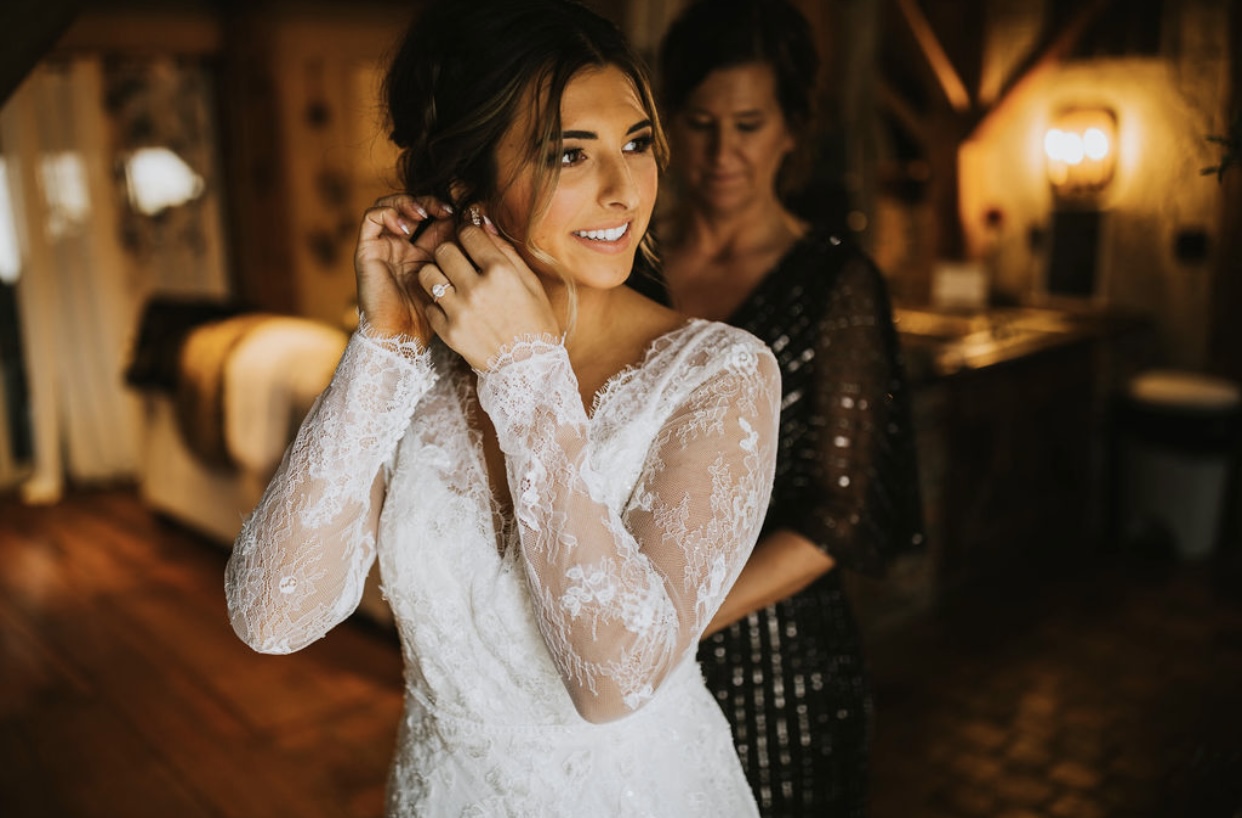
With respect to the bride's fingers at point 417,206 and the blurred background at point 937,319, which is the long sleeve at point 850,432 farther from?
the blurred background at point 937,319

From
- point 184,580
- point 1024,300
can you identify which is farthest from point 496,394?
point 1024,300

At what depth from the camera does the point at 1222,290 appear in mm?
4957

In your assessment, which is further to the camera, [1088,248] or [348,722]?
[1088,248]

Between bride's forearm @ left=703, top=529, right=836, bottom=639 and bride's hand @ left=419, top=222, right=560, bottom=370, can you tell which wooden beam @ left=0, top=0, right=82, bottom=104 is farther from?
bride's forearm @ left=703, top=529, right=836, bottom=639

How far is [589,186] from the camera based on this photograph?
1.15m

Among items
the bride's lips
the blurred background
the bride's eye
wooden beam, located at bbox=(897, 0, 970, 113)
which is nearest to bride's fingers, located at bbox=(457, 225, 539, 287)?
the bride's lips

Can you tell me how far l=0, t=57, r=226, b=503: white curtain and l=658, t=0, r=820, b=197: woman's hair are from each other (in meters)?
4.88

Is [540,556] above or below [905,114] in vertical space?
below

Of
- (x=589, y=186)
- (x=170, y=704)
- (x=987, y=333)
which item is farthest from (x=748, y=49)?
(x=987, y=333)

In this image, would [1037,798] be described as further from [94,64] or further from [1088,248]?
[94,64]

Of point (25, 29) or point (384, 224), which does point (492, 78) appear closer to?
point (384, 224)

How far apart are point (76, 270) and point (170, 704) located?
11.6 ft

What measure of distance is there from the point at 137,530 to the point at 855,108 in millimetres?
4068

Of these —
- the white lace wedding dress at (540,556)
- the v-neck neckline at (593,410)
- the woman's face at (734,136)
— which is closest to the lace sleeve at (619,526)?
the white lace wedding dress at (540,556)
